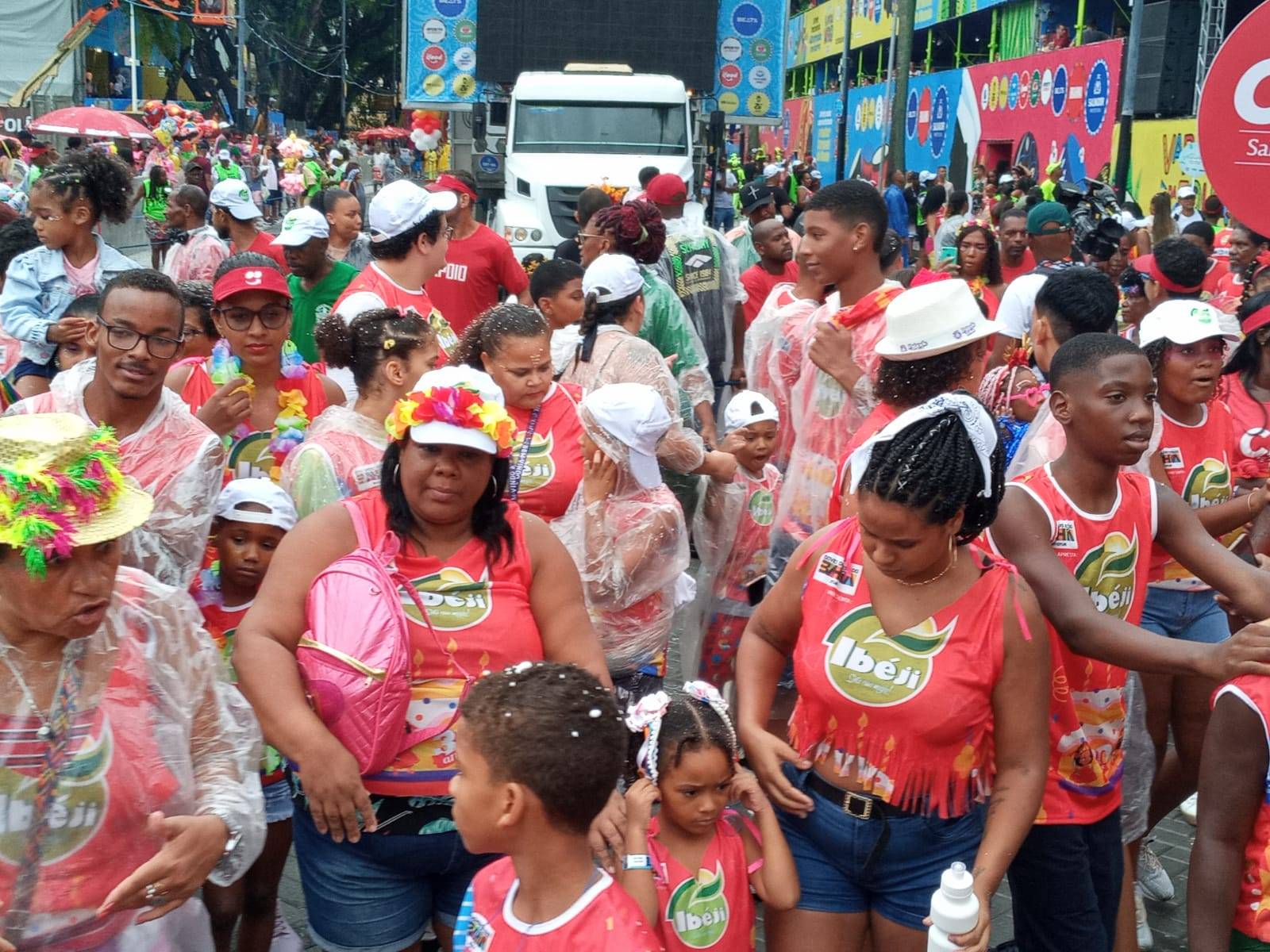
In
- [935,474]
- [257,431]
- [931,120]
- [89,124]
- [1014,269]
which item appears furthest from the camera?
[931,120]

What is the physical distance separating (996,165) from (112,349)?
93.3 ft

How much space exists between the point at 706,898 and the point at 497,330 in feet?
6.94

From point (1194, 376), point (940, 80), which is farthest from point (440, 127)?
point (1194, 376)

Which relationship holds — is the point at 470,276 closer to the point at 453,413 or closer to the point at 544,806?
the point at 453,413

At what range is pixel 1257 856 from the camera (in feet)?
8.93

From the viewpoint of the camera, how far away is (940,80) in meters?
33.9

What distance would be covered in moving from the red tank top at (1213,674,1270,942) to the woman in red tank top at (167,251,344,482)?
121 inches

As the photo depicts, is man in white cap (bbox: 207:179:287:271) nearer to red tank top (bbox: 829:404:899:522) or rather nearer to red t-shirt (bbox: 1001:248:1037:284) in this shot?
red t-shirt (bbox: 1001:248:1037:284)

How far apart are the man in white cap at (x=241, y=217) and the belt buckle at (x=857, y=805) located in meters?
6.52

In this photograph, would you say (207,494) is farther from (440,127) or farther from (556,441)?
(440,127)

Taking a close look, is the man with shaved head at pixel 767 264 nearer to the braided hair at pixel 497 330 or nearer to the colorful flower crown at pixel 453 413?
the braided hair at pixel 497 330

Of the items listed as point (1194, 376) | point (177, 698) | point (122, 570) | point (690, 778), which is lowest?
point (690, 778)

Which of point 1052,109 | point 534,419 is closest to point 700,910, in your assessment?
point 534,419

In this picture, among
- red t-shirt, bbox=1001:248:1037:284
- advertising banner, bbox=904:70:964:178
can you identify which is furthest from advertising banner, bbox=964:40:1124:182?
red t-shirt, bbox=1001:248:1037:284
